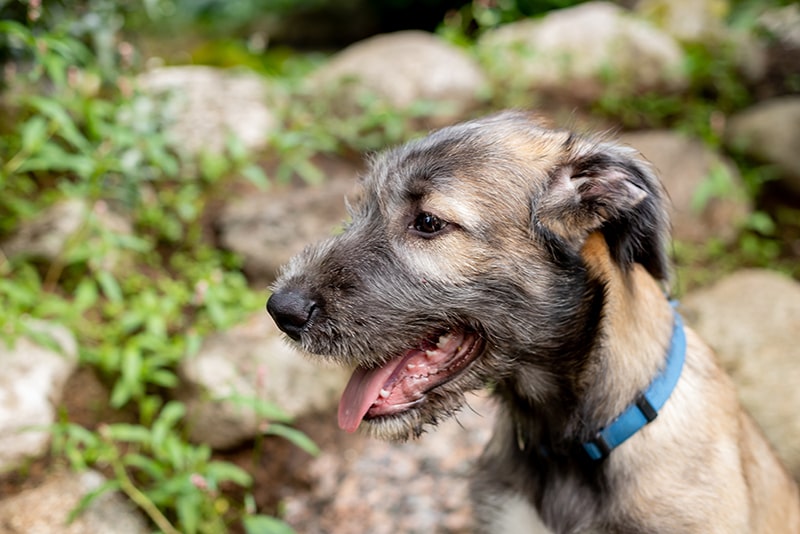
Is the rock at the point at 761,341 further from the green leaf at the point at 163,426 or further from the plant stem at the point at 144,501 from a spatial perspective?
the plant stem at the point at 144,501

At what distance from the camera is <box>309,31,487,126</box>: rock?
6895 millimetres

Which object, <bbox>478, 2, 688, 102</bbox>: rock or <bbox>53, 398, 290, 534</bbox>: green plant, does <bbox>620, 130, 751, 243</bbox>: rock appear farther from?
<bbox>53, 398, 290, 534</bbox>: green plant

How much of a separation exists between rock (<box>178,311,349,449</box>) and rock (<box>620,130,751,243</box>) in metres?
3.60

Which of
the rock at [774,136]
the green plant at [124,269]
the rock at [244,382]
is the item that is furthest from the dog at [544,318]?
the rock at [774,136]

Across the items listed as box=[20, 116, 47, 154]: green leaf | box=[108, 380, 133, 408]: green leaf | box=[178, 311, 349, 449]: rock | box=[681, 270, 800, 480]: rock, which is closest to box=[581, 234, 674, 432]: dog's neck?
box=[681, 270, 800, 480]: rock

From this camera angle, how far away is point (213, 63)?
29.0ft

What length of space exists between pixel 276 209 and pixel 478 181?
3.29 meters

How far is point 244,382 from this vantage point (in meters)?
4.36

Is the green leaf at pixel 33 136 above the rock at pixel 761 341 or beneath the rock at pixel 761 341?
above

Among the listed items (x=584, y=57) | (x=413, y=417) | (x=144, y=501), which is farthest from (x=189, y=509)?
(x=584, y=57)

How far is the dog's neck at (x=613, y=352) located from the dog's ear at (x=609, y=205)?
7 centimetres

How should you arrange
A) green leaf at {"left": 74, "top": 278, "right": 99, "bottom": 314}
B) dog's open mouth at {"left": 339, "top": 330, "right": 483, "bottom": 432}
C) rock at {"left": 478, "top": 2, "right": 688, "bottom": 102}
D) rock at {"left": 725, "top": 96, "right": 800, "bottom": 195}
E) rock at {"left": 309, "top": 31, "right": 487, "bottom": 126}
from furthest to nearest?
rock at {"left": 478, "top": 2, "right": 688, "bottom": 102} < rock at {"left": 725, "top": 96, "right": 800, "bottom": 195} < rock at {"left": 309, "top": 31, "right": 487, "bottom": 126} < green leaf at {"left": 74, "top": 278, "right": 99, "bottom": 314} < dog's open mouth at {"left": 339, "top": 330, "right": 483, "bottom": 432}

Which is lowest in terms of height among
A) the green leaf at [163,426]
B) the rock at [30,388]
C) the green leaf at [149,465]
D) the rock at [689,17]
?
the rock at [689,17]

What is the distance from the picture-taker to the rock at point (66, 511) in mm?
3477
